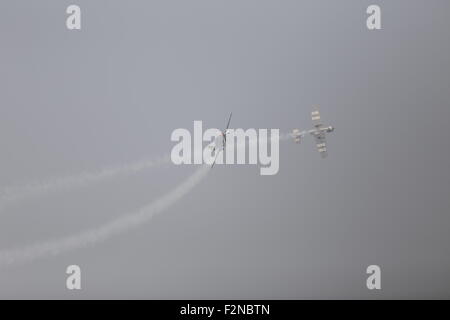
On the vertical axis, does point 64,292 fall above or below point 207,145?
below

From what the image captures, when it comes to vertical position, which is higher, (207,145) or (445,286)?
(207,145)
